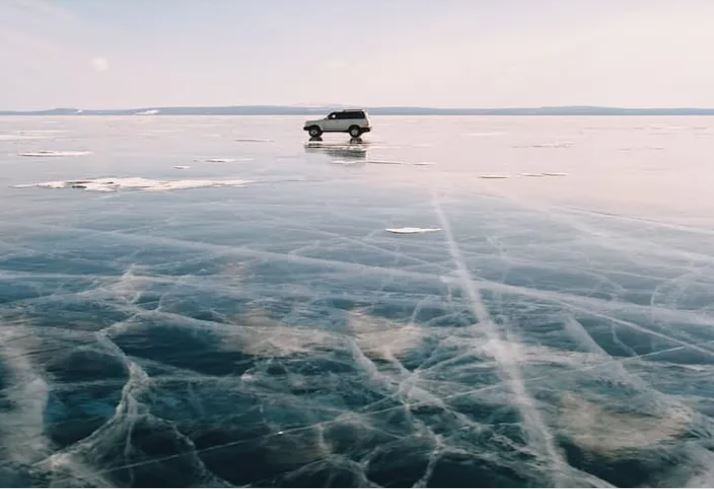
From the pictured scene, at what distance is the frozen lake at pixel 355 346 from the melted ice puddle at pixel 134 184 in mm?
4499

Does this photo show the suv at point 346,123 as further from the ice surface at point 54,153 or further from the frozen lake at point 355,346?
the frozen lake at point 355,346

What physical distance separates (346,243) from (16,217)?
8671 mm

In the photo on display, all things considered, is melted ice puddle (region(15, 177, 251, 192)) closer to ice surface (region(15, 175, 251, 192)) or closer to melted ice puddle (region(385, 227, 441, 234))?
ice surface (region(15, 175, 251, 192))

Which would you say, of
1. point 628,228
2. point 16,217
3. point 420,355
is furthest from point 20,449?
point 628,228

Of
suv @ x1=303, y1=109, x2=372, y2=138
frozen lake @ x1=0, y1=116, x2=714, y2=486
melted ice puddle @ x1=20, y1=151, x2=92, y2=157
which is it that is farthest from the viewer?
suv @ x1=303, y1=109, x2=372, y2=138

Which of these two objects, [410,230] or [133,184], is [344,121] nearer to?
[133,184]

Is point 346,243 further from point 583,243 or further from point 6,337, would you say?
point 6,337

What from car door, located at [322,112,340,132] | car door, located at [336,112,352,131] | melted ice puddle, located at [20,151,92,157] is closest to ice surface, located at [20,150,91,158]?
melted ice puddle, located at [20,151,92,157]

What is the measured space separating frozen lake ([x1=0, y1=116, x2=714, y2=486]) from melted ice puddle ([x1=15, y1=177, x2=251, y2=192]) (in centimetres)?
450

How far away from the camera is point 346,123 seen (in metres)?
53.3

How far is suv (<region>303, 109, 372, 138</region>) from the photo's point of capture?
53.1m

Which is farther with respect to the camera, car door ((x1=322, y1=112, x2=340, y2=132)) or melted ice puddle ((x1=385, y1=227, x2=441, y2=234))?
car door ((x1=322, y1=112, x2=340, y2=132))

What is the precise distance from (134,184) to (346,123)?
3085 cm

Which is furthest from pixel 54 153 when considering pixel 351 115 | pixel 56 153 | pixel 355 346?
pixel 355 346
